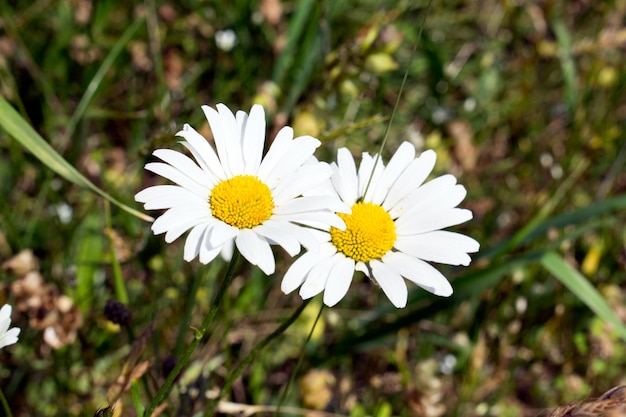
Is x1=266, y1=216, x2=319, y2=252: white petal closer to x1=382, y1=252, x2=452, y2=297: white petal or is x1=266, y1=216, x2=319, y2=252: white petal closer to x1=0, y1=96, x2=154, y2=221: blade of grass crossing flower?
x1=382, y1=252, x2=452, y2=297: white petal

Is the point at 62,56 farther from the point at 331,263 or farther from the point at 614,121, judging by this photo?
the point at 614,121

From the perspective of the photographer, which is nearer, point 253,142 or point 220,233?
point 220,233

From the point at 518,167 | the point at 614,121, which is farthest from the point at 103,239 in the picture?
the point at 614,121

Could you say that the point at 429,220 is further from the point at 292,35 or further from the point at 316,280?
the point at 292,35

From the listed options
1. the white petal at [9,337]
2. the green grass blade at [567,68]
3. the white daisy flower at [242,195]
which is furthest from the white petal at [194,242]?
the green grass blade at [567,68]

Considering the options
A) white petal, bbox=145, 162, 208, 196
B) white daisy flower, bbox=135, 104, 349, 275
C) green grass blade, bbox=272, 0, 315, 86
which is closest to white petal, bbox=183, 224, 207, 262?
white daisy flower, bbox=135, 104, 349, 275

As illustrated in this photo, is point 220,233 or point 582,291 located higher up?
point 582,291

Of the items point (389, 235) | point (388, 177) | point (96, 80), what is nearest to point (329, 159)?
point (96, 80)
